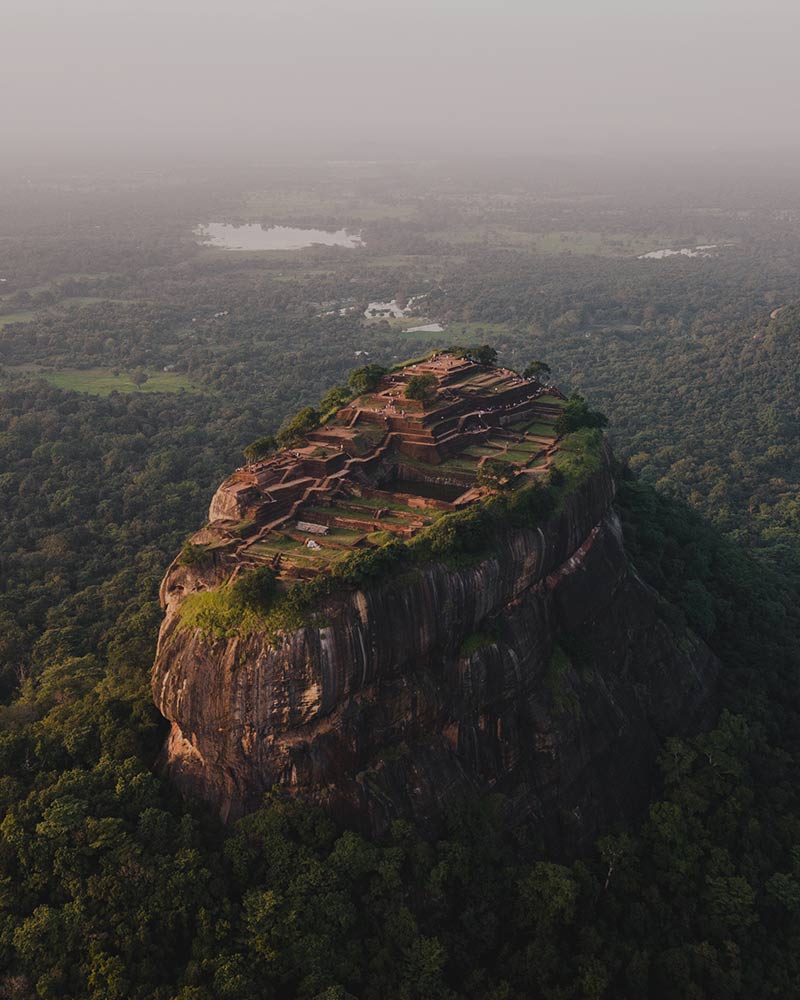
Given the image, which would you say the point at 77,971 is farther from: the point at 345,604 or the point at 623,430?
the point at 623,430

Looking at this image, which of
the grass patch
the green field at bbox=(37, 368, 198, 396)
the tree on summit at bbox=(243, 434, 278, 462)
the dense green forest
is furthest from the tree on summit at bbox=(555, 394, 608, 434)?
the green field at bbox=(37, 368, 198, 396)

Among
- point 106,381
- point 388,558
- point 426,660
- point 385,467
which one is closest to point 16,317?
point 106,381

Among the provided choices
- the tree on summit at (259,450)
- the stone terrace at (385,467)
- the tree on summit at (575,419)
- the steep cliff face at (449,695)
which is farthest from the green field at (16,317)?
the steep cliff face at (449,695)

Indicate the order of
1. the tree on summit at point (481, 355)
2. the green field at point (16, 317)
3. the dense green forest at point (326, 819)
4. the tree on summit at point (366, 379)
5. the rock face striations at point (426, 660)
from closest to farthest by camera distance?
→ the dense green forest at point (326, 819) < the rock face striations at point (426, 660) < the tree on summit at point (366, 379) < the tree on summit at point (481, 355) < the green field at point (16, 317)

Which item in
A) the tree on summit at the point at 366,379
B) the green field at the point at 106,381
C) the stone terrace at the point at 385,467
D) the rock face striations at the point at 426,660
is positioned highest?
the tree on summit at the point at 366,379

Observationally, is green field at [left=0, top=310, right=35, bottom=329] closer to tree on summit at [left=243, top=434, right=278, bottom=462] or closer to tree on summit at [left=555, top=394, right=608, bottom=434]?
tree on summit at [left=243, top=434, right=278, bottom=462]

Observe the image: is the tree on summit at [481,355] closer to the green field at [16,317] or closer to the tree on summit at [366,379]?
the tree on summit at [366,379]
